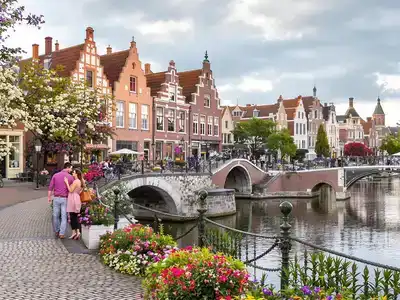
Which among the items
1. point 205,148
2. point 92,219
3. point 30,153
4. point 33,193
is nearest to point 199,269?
point 92,219

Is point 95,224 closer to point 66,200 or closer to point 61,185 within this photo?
point 66,200

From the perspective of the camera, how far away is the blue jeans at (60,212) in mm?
12998

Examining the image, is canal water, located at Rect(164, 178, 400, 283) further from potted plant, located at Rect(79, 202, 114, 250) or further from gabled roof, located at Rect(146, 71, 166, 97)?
gabled roof, located at Rect(146, 71, 166, 97)

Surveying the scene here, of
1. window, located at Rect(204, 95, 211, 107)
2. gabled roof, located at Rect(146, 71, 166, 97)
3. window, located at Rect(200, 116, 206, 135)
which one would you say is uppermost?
gabled roof, located at Rect(146, 71, 166, 97)

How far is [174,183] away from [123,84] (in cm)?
1387

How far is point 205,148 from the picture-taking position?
2190 inches

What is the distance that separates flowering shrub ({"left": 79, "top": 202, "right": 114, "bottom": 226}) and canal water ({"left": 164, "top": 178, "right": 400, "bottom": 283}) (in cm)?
699

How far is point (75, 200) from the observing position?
42.2 ft

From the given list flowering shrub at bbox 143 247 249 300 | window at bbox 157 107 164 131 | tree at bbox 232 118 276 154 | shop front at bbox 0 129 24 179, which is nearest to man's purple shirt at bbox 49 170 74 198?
flowering shrub at bbox 143 247 249 300

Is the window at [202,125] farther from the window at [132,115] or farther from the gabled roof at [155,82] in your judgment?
the window at [132,115]

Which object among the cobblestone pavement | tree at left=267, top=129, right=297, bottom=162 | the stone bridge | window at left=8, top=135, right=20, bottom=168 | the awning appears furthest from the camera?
tree at left=267, top=129, right=297, bottom=162

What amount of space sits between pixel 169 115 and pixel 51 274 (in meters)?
41.2

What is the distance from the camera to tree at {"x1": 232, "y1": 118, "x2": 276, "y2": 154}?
64875mm

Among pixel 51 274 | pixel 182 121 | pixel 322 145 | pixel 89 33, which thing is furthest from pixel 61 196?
pixel 322 145
